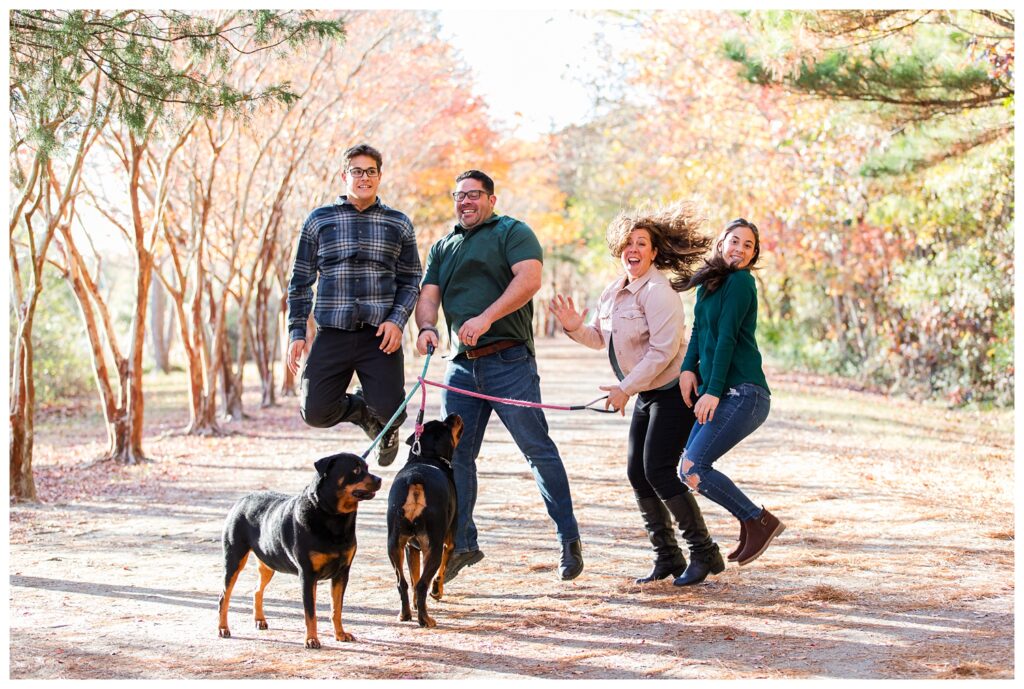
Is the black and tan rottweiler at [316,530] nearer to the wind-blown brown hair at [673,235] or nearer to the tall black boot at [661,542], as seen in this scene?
the tall black boot at [661,542]

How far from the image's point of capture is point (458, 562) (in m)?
6.30

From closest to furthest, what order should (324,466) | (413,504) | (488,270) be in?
(324,466) → (413,504) → (488,270)

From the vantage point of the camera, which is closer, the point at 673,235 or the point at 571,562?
the point at 571,562

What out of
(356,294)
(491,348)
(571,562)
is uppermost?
(356,294)

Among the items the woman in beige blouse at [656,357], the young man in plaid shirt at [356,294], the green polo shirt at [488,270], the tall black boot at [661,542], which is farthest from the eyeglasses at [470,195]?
the tall black boot at [661,542]

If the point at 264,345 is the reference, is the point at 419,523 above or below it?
below

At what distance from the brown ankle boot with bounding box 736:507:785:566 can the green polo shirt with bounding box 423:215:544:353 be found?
165 cm

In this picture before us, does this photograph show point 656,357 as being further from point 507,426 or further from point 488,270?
point 488,270

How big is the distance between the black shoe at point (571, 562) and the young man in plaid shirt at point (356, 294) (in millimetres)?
1263

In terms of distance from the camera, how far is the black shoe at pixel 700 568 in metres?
6.34

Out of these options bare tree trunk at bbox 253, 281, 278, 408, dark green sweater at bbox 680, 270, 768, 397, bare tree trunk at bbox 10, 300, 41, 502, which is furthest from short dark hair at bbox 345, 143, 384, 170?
bare tree trunk at bbox 253, 281, 278, 408

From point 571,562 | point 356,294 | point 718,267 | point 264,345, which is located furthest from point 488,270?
point 264,345

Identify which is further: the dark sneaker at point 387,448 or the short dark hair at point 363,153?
the dark sneaker at point 387,448

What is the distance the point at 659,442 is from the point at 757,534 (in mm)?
739
